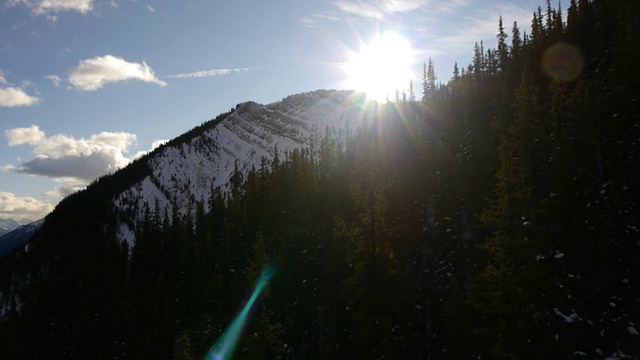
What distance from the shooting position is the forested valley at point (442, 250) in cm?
2777

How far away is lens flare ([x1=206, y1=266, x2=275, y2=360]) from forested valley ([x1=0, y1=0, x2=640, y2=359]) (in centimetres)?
134

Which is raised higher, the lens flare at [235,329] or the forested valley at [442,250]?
the forested valley at [442,250]

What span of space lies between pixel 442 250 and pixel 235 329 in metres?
29.8

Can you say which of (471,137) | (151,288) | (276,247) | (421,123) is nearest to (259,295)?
(276,247)

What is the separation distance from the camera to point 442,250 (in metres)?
42.8

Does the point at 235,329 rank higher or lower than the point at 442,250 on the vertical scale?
lower

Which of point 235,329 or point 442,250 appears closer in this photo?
point 442,250

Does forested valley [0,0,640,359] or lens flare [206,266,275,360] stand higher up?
forested valley [0,0,640,359]

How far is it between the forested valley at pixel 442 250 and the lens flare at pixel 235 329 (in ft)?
4.39

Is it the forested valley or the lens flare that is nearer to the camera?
the forested valley

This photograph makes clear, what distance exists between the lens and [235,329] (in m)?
57.0

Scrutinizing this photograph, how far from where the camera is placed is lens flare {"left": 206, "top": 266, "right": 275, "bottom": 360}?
54.5 metres

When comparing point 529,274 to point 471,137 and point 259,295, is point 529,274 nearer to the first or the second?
point 471,137

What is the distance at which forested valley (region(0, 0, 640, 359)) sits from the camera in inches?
1093
